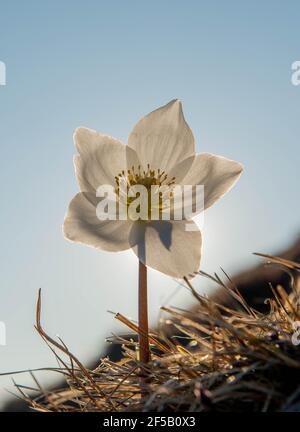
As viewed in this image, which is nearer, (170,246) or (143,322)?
(143,322)

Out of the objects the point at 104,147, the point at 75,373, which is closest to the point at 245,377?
the point at 75,373

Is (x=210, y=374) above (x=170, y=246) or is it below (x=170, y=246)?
below

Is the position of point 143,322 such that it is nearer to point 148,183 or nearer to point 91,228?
point 91,228

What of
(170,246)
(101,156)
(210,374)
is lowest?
(210,374)

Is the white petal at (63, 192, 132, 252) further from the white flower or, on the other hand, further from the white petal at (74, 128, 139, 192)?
the white petal at (74, 128, 139, 192)

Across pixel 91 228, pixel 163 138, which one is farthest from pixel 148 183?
pixel 91 228

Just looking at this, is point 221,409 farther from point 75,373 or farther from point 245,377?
point 75,373

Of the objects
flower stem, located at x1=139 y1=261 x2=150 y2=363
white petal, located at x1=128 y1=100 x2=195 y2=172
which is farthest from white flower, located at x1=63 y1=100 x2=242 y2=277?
flower stem, located at x1=139 y1=261 x2=150 y2=363
